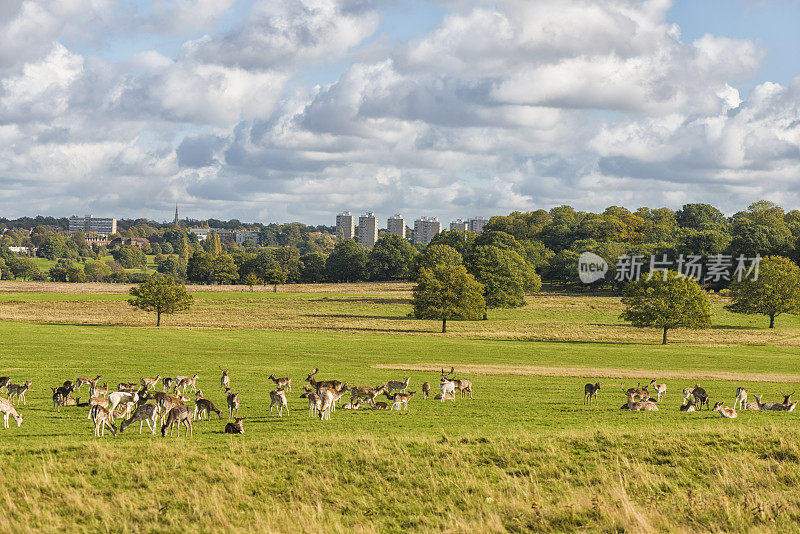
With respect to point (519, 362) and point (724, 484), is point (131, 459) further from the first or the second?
point (519, 362)

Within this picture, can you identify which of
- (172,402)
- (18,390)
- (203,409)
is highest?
(172,402)

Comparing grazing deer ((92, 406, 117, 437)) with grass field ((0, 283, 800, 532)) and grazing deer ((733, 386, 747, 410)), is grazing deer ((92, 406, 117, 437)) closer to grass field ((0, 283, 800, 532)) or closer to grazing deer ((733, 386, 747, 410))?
grass field ((0, 283, 800, 532))

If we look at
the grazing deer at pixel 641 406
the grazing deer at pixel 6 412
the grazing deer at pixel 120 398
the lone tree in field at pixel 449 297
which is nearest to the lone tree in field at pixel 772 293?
the lone tree in field at pixel 449 297

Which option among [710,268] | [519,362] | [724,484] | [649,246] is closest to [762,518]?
[724,484]

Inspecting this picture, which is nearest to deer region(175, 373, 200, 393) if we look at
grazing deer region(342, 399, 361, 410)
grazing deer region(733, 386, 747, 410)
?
grazing deer region(342, 399, 361, 410)

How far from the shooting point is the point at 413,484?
18.2 m

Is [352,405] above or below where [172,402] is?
below

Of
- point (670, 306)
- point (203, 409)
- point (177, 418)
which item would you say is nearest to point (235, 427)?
point (177, 418)

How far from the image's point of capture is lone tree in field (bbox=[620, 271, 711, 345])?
8088 cm

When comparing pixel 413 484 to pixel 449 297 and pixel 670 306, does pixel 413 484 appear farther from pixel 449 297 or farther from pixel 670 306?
pixel 449 297

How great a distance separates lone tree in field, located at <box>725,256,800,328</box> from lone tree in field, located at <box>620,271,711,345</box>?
83.7 feet

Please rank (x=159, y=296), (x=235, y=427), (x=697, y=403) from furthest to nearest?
(x=159, y=296) < (x=697, y=403) < (x=235, y=427)

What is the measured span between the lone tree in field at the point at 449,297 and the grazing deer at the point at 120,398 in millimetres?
67424

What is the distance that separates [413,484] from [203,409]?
10525mm
